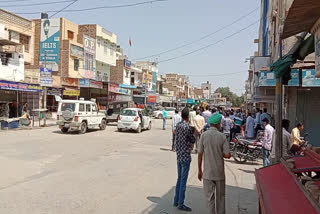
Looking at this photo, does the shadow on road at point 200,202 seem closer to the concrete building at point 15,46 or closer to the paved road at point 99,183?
the paved road at point 99,183

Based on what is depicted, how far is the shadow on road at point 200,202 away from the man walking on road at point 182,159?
0.59 feet

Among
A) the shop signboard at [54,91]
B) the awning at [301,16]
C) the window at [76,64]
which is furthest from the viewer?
the window at [76,64]

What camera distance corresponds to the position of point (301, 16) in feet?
14.4

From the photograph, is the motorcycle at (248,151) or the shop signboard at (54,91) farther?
the shop signboard at (54,91)

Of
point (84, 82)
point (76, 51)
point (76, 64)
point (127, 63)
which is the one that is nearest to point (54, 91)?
point (84, 82)

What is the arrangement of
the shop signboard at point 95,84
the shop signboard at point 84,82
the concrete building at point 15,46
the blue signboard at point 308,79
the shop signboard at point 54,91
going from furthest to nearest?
Answer: the shop signboard at point 95,84 → the shop signboard at point 84,82 → the shop signboard at point 54,91 → the concrete building at point 15,46 → the blue signboard at point 308,79

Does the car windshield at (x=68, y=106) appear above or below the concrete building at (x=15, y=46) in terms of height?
below

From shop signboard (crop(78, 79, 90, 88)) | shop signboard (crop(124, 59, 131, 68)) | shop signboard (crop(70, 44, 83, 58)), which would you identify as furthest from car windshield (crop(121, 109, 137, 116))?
shop signboard (crop(124, 59, 131, 68))

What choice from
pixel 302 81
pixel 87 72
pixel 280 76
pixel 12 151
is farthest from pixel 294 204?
pixel 87 72

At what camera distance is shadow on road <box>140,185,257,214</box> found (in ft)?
18.1

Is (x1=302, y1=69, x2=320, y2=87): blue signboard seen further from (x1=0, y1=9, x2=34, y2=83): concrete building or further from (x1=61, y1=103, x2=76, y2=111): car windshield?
(x1=0, y1=9, x2=34, y2=83): concrete building

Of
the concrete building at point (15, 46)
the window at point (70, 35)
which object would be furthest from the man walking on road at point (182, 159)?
the window at point (70, 35)

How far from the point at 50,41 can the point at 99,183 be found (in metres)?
32.0

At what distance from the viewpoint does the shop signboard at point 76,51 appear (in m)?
35.2
